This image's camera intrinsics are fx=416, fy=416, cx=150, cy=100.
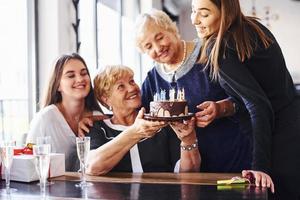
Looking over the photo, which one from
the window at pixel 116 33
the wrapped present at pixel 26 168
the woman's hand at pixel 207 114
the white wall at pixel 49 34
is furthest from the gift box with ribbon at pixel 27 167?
the window at pixel 116 33

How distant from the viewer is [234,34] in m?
1.67

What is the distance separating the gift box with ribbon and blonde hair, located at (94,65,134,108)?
0.43m

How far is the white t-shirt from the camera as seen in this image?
2006 mm

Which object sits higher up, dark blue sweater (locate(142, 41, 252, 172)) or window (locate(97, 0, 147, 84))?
window (locate(97, 0, 147, 84))

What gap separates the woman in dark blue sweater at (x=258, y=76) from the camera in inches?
61.9

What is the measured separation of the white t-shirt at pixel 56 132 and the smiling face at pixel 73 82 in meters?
0.11

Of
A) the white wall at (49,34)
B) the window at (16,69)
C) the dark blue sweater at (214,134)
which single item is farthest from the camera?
the white wall at (49,34)

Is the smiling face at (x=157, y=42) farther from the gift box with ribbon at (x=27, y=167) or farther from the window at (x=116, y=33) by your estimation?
the window at (x=116, y=33)

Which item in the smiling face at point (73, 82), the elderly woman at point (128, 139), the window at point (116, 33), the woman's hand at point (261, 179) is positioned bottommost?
the woman's hand at point (261, 179)

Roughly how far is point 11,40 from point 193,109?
132 centimetres

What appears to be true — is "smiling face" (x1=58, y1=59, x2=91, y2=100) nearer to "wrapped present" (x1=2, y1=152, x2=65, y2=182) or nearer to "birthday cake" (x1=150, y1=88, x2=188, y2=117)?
"wrapped present" (x1=2, y1=152, x2=65, y2=182)

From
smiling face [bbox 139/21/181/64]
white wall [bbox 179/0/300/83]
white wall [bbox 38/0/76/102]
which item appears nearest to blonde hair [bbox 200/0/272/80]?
smiling face [bbox 139/21/181/64]

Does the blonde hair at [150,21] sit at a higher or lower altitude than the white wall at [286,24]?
lower

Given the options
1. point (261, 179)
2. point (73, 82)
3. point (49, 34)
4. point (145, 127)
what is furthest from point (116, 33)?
point (261, 179)
